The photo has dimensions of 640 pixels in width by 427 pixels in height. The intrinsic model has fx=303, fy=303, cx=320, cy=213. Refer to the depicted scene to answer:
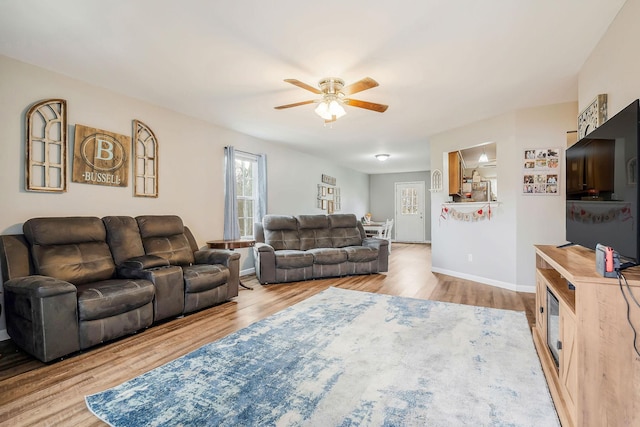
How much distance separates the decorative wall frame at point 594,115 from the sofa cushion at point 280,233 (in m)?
4.01

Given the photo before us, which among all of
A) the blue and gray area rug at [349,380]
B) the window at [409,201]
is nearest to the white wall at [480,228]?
the blue and gray area rug at [349,380]

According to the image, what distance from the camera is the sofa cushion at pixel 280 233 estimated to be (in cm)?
514

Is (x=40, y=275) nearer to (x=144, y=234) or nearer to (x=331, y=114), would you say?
(x=144, y=234)

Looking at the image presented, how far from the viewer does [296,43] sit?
2.42 metres

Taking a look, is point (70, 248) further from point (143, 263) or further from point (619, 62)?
point (619, 62)

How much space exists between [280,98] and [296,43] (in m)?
1.20

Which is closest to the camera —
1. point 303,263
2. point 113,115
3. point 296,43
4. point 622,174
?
point 622,174

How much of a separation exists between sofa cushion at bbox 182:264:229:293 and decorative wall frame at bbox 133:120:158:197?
1.17 meters

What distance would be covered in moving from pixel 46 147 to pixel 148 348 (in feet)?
7.02

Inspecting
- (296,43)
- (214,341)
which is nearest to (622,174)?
(296,43)

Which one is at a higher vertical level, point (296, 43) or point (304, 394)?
point (296, 43)

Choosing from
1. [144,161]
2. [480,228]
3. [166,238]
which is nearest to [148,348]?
[166,238]

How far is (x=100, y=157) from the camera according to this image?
329 centimetres

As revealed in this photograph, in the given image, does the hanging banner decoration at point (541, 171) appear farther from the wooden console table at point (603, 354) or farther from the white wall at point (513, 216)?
the wooden console table at point (603, 354)
